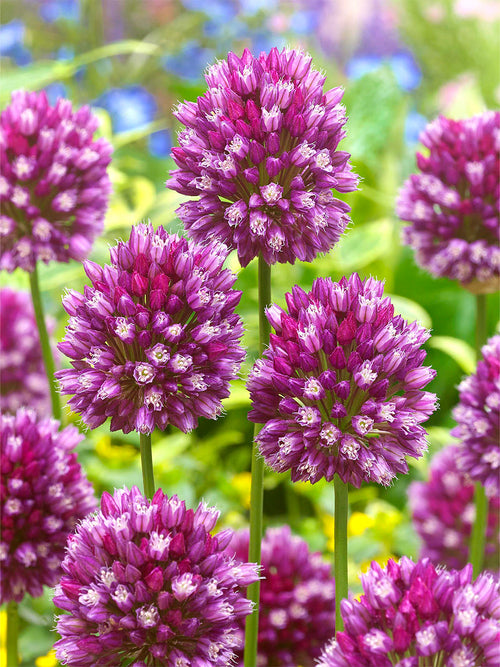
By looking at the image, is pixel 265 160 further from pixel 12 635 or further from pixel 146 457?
pixel 12 635

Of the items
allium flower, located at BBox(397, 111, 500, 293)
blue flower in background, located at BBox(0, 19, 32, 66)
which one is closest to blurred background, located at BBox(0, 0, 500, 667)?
blue flower in background, located at BBox(0, 19, 32, 66)

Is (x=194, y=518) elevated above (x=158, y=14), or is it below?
below

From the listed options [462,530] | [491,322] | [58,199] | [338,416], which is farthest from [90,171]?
[491,322]

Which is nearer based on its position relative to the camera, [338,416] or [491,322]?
[338,416]

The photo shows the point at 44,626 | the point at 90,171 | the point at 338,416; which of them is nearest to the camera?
the point at 338,416

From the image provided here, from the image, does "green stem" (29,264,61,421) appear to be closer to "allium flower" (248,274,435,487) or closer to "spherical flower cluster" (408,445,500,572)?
"allium flower" (248,274,435,487)

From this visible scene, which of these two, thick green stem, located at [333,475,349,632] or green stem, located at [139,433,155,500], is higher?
green stem, located at [139,433,155,500]

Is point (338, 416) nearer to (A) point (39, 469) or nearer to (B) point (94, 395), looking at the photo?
(B) point (94, 395)
